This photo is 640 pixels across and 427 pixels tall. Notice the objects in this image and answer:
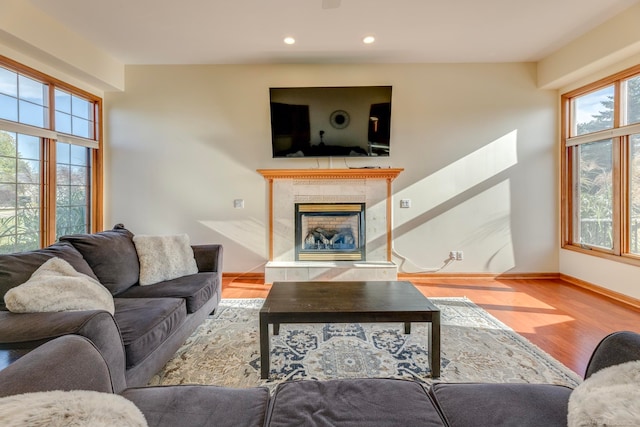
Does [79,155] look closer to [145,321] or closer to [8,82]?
[8,82]

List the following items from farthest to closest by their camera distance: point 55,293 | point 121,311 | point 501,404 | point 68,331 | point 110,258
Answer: point 110,258
point 121,311
point 55,293
point 68,331
point 501,404

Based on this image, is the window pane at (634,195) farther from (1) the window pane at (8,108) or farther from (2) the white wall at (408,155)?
(1) the window pane at (8,108)

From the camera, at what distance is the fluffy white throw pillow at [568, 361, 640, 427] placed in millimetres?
760

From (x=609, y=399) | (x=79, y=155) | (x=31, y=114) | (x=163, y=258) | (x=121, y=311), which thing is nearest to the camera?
(x=609, y=399)

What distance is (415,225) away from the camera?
4352mm

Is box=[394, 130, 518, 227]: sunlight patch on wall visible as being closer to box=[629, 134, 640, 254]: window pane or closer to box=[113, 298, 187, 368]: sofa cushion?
box=[629, 134, 640, 254]: window pane

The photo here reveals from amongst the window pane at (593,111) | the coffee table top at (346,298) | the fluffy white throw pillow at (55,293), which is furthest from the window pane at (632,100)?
the fluffy white throw pillow at (55,293)

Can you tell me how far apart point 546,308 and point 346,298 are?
2354 mm

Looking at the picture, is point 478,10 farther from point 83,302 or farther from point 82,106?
point 82,106

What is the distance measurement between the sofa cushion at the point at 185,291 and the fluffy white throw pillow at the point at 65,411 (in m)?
1.58

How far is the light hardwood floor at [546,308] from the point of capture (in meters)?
2.47

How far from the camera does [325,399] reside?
44.7 inches

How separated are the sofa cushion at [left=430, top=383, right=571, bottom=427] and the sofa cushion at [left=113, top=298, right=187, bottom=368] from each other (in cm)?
148

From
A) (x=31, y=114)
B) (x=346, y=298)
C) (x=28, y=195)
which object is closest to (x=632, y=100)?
(x=346, y=298)
